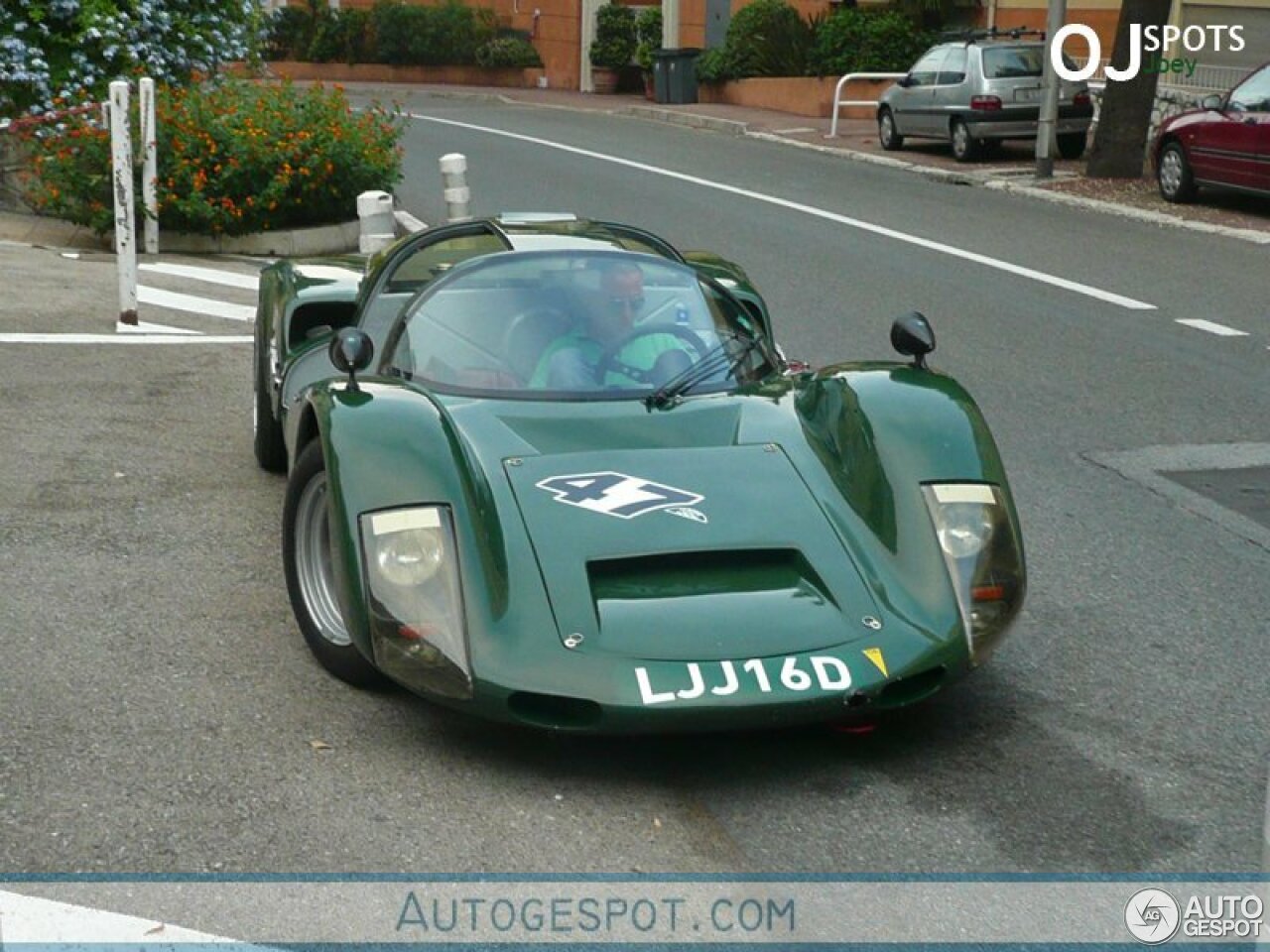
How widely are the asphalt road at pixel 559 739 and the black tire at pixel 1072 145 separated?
14.8 meters

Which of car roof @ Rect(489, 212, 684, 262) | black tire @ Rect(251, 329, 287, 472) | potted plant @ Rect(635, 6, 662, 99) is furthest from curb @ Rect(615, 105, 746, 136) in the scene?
car roof @ Rect(489, 212, 684, 262)

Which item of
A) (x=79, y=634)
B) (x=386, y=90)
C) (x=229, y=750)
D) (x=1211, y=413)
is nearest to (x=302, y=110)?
(x=1211, y=413)

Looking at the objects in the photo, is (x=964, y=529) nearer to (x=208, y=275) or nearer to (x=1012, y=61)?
(x=208, y=275)

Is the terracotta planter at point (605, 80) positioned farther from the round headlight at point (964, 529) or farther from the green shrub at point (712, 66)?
the round headlight at point (964, 529)

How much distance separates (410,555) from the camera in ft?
16.6

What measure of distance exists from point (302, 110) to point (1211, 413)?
8.76 m

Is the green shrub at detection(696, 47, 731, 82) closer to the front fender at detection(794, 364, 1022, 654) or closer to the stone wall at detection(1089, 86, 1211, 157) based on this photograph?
the stone wall at detection(1089, 86, 1211, 157)

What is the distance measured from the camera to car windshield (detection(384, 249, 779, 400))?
6.16 m

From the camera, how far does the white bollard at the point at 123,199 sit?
11.3 metres

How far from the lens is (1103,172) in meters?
21.5

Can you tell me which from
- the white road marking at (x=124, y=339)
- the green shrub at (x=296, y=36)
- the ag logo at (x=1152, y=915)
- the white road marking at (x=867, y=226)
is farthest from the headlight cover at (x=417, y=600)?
the green shrub at (x=296, y=36)

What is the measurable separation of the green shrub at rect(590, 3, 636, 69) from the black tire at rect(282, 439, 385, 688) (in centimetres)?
3804

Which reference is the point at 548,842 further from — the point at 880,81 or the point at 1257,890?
the point at 880,81

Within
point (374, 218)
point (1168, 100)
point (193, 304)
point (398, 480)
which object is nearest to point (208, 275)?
point (193, 304)
